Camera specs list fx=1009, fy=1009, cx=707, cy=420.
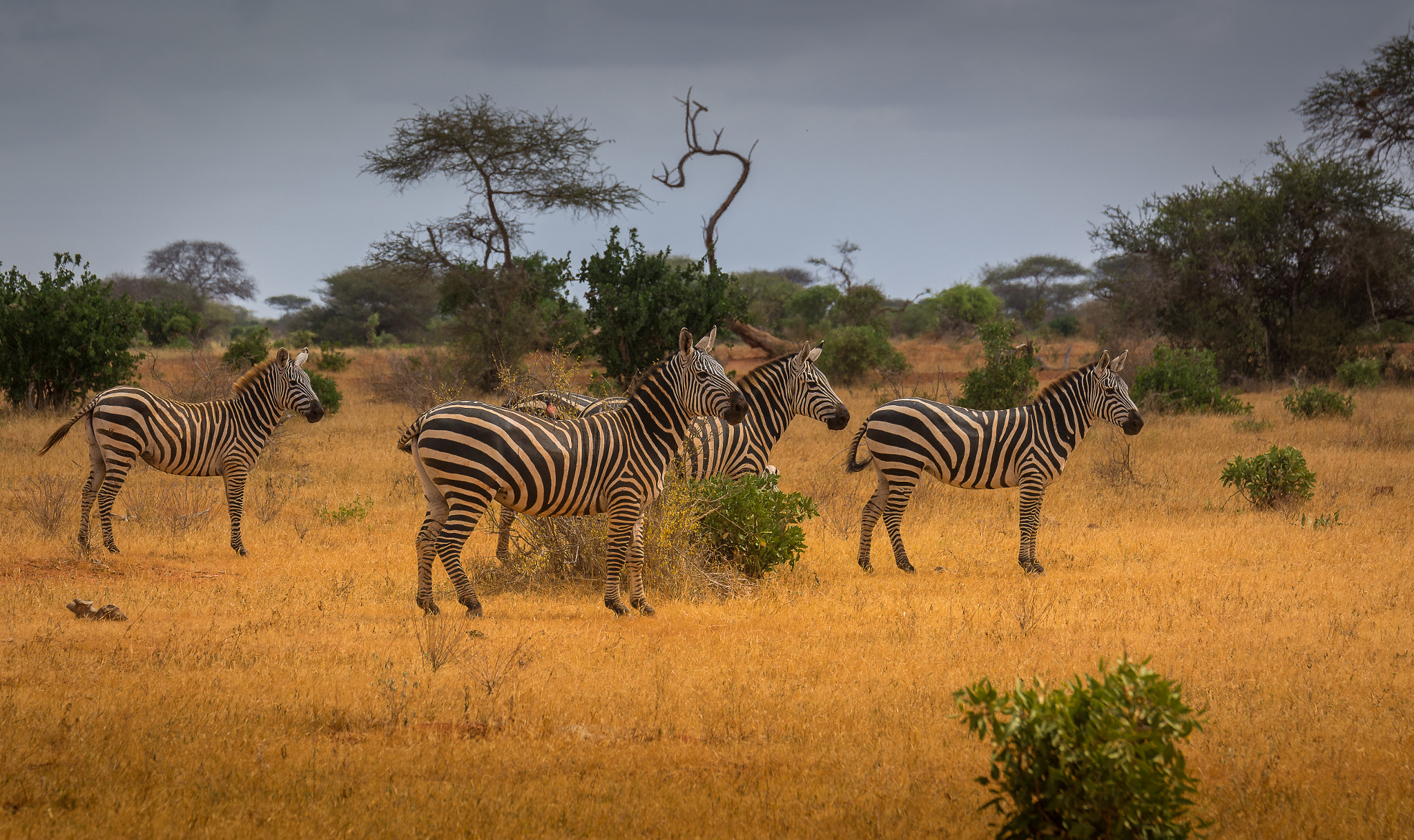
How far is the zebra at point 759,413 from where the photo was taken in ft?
31.3

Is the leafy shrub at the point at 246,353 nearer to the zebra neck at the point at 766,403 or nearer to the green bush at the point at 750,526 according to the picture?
the zebra neck at the point at 766,403

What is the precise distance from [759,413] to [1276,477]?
658cm

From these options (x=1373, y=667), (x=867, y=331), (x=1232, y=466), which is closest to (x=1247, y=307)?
(x=867, y=331)

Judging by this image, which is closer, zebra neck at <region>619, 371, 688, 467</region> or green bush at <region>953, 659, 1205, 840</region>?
green bush at <region>953, 659, 1205, 840</region>

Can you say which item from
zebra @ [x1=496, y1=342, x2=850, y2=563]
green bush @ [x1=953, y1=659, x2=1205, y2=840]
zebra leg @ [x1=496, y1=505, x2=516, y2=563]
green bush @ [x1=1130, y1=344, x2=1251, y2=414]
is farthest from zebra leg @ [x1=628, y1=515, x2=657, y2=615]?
green bush @ [x1=1130, y1=344, x2=1251, y2=414]


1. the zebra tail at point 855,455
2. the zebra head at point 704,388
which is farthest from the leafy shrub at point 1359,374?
the zebra head at point 704,388

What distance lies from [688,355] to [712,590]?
210cm

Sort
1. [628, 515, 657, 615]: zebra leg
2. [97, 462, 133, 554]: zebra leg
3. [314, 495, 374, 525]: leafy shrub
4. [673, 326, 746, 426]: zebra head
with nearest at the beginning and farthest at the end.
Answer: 1. [673, 326, 746, 426]: zebra head
2. [628, 515, 657, 615]: zebra leg
3. [97, 462, 133, 554]: zebra leg
4. [314, 495, 374, 525]: leafy shrub

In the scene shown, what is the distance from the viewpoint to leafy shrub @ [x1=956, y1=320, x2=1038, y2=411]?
18281 mm

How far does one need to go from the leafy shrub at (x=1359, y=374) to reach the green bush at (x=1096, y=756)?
963 inches

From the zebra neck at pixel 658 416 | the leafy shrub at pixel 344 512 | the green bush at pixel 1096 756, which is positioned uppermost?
the zebra neck at pixel 658 416

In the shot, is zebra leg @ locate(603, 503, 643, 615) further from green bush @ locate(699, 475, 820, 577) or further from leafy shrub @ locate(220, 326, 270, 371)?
leafy shrub @ locate(220, 326, 270, 371)

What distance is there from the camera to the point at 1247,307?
87.7ft

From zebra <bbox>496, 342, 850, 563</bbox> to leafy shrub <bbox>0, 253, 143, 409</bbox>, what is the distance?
13.4 meters
